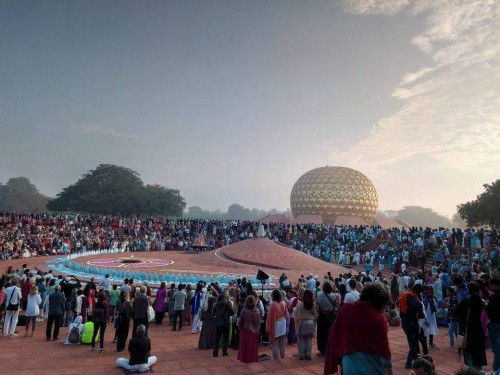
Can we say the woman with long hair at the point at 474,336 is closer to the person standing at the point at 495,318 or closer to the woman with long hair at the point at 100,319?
the person standing at the point at 495,318

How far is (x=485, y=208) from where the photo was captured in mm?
29547

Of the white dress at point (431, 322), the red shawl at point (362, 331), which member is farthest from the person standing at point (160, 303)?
the red shawl at point (362, 331)

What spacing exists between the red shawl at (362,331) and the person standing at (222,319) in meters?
4.15

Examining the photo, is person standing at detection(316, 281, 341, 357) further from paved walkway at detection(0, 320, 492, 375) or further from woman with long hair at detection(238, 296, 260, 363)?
woman with long hair at detection(238, 296, 260, 363)

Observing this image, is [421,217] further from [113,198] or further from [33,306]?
[33,306]

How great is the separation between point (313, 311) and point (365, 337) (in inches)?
145

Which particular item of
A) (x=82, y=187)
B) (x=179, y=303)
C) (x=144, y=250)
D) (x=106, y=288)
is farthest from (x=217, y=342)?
(x=82, y=187)

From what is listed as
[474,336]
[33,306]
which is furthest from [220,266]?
[474,336]

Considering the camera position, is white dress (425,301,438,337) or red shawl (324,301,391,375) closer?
red shawl (324,301,391,375)

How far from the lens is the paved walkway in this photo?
5945 mm

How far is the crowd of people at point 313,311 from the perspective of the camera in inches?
Answer: 130

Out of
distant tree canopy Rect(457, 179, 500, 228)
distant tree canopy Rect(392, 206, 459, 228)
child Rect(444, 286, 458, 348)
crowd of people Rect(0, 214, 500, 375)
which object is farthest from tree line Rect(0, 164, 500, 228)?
distant tree canopy Rect(392, 206, 459, 228)

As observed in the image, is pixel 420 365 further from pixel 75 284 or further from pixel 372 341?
pixel 75 284

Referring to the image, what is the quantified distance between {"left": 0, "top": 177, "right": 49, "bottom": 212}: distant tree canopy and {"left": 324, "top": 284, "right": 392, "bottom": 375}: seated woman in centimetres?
9389
